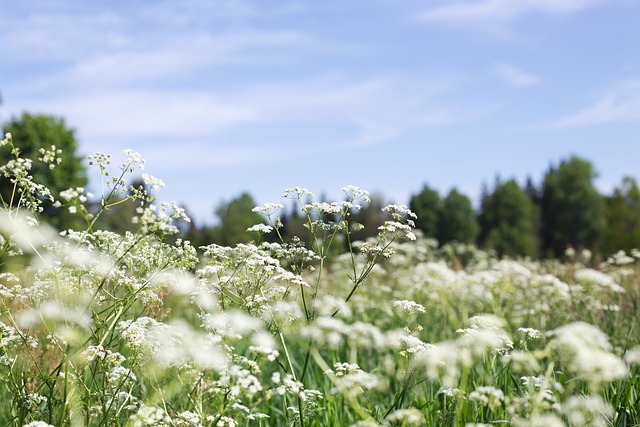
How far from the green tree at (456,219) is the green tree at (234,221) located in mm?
21202

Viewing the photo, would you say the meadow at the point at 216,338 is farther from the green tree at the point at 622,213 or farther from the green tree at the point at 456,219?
the green tree at the point at 456,219

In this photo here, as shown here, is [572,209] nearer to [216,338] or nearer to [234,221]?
[234,221]

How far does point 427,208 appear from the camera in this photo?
72375 millimetres

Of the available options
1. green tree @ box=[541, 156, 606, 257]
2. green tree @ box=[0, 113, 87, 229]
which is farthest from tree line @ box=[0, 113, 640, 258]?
green tree @ box=[0, 113, 87, 229]

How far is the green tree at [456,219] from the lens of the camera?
68.6 meters

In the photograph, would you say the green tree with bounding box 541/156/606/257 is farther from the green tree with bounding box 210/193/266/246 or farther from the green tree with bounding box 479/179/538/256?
the green tree with bounding box 210/193/266/246

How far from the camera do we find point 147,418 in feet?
12.7

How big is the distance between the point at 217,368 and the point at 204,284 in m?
1.27

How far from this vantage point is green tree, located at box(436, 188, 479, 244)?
6862 centimetres

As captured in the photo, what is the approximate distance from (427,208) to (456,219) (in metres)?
4.07

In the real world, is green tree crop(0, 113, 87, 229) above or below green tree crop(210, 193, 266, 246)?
above

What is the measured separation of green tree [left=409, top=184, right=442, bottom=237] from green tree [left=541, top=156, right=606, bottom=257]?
1185cm

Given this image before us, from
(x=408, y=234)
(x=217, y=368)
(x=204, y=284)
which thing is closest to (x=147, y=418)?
(x=217, y=368)

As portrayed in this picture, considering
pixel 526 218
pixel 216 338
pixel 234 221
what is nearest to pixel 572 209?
pixel 526 218
